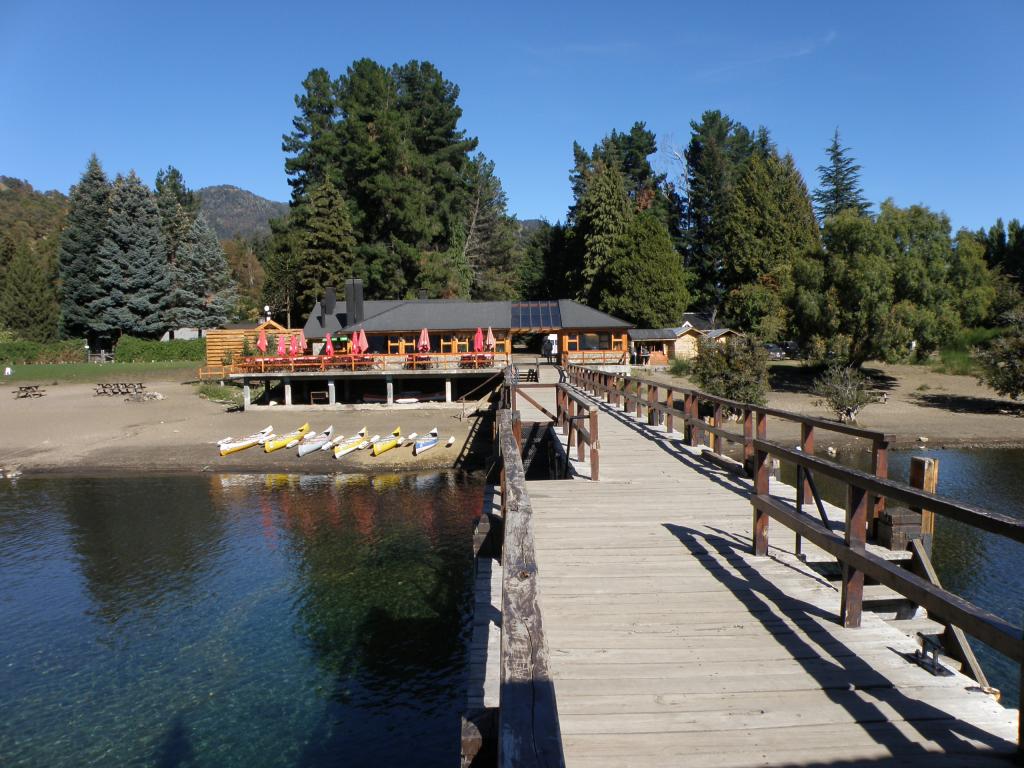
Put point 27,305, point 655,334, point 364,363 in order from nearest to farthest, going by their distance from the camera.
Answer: point 364,363 < point 655,334 < point 27,305

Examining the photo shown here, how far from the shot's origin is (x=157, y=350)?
56.9 metres

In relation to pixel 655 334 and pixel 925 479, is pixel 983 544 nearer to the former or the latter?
pixel 925 479

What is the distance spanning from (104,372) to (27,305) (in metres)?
19.3

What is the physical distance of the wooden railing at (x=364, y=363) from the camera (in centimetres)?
3709

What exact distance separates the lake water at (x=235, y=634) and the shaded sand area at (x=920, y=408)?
764 inches

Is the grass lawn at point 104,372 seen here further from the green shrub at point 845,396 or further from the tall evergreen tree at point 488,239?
the green shrub at point 845,396

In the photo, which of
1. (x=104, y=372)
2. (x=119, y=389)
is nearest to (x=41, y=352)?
(x=104, y=372)

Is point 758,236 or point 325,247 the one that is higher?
point 758,236

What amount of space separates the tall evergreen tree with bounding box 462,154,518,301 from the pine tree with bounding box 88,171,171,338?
28.2 metres

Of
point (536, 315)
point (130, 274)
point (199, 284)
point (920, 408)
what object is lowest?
point (920, 408)

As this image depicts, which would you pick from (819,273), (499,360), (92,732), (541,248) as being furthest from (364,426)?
(541,248)

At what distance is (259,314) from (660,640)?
7777cm

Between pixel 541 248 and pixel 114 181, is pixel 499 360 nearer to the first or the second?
pixel 541 248

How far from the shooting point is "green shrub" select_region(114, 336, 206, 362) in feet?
186
